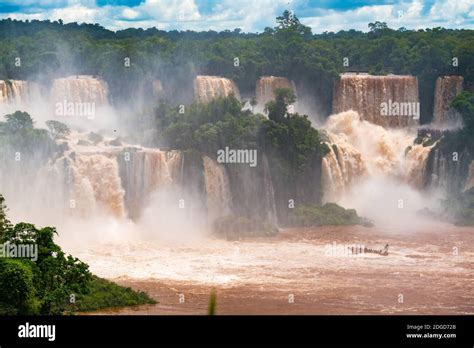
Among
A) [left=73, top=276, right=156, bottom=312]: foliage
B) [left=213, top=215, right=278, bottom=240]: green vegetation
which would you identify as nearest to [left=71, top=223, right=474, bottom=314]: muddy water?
[left=73, top=276, right=156, bottom=312]: foliage

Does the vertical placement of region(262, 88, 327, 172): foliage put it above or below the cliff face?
above

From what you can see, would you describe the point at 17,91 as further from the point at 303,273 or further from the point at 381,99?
the point at 303,273

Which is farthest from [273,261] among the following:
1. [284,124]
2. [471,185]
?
[471,185]

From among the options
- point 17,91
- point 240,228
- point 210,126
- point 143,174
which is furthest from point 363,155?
point 17,91

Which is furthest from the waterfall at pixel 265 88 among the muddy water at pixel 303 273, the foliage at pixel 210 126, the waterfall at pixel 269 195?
the muddy water at pixel 303 273

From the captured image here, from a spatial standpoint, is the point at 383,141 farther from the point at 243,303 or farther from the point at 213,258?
the point at 243,303

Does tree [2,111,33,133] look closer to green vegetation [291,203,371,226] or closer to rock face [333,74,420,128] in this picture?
green vegetation [291,203,371,226]
